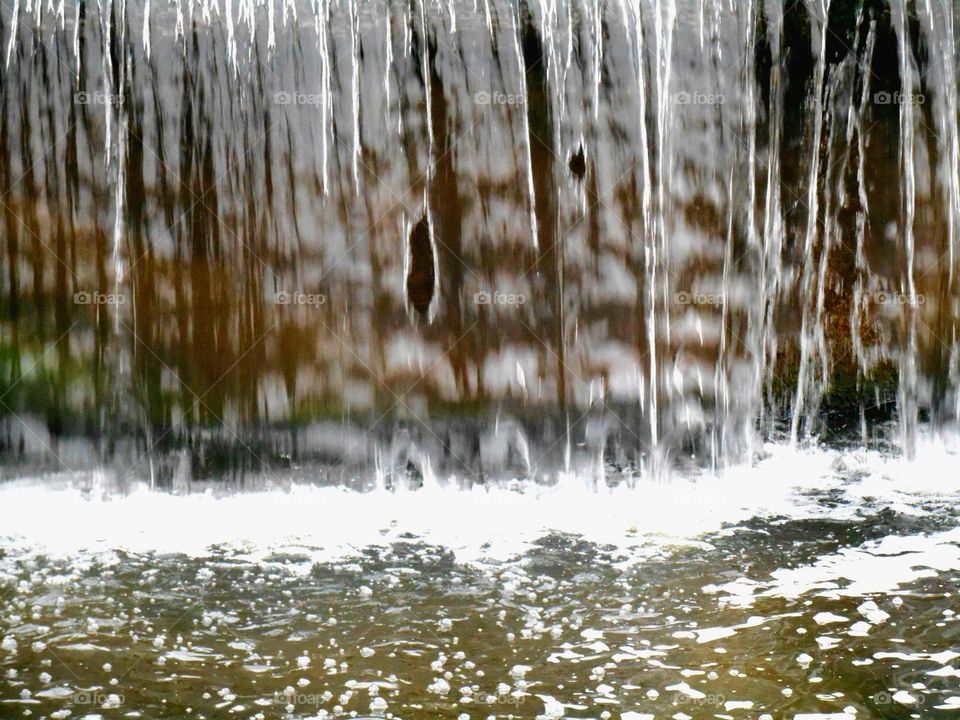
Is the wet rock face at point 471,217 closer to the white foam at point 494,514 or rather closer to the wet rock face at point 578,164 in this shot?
the wet rock face at point 578,164

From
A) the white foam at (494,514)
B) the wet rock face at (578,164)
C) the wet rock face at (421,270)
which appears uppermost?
the wet rock face at (578,164)

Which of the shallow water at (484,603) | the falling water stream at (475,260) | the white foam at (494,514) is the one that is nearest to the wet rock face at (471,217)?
the falling water stream at (475,260)

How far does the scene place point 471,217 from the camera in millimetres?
5379

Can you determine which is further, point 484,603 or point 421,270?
point 421,270

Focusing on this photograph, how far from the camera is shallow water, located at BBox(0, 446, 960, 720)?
2652 millimetres

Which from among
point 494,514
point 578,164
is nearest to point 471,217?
point 578,164

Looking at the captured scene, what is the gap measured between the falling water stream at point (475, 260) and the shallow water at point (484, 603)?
0.10 metres

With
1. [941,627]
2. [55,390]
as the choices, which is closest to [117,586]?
[55,390]

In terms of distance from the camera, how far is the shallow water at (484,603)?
2.65 m

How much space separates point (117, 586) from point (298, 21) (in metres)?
3.16

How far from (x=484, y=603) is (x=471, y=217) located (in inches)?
102

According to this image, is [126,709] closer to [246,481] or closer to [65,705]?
[65,705]

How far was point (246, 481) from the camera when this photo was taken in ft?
17.4

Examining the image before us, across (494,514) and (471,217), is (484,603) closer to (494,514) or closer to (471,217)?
(494,514)
